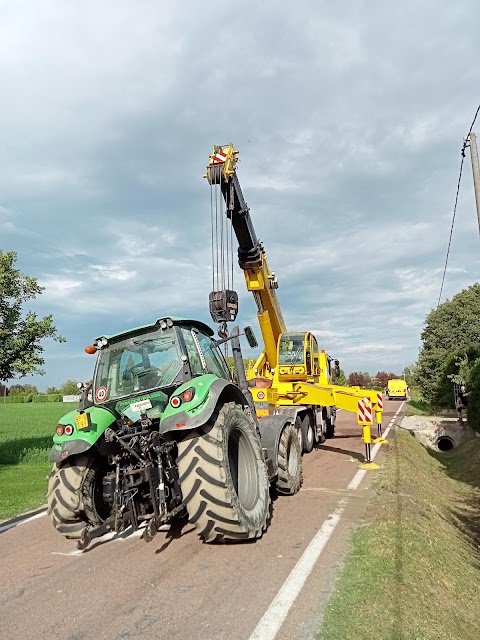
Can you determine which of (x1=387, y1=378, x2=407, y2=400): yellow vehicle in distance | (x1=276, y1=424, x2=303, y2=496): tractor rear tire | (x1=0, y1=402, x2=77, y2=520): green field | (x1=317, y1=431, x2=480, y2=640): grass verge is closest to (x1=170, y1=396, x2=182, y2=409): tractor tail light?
(x1=317, y1=431, x2=480, y2=640): grass verge

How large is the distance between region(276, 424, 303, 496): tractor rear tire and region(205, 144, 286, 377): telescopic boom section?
6.46 meters

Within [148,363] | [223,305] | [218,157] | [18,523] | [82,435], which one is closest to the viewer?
[82,435]

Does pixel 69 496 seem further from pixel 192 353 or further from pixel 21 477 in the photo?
pixel 21 477

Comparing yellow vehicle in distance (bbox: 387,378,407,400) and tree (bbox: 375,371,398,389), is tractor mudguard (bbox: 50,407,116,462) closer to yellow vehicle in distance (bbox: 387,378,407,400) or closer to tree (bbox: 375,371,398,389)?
yellow vehicle in distance (bbox: 387,378,407,400)

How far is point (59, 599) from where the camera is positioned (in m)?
4.16

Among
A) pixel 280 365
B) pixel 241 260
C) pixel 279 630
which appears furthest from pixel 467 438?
pixel 279 630

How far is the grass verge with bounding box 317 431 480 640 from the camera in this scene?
136 inches

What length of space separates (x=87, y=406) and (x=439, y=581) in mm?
4291

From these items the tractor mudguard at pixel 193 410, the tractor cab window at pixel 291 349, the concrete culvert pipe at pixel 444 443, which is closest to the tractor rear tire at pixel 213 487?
the tractor mudguard at pixel 193 410

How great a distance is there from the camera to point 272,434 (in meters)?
7.43

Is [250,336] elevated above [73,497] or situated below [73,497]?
above

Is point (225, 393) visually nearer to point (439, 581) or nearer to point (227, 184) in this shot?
point (439, 581)

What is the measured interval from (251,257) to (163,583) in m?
10.4

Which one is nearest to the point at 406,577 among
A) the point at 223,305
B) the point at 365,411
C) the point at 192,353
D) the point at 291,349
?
the point at 192,353
